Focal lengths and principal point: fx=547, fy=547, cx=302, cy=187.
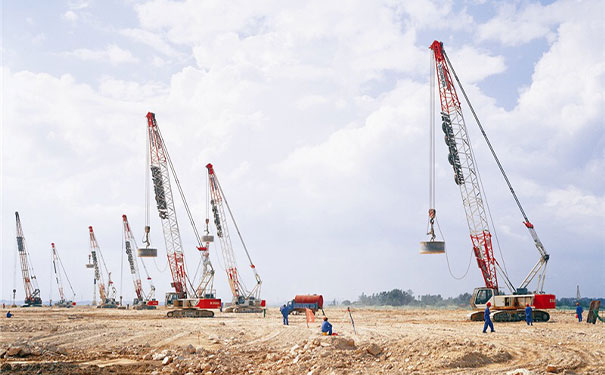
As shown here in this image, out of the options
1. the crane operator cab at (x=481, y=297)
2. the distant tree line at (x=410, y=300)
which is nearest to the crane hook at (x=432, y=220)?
the crane operator cab at (x=481, y=297)

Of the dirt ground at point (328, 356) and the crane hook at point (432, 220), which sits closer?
the dirt ground at point (328, 356)

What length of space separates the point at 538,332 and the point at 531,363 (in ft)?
38.9

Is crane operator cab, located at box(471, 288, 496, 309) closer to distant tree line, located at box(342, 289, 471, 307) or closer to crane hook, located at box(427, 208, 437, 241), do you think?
crane hook, located at box(427, 208, 437, 241)

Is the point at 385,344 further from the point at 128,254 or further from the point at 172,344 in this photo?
the point at 128,254

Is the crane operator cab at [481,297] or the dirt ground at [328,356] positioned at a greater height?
the crane operator cab at [481,297]

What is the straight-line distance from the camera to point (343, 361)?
20.7m

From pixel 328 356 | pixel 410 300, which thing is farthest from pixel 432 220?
pixel 410 300

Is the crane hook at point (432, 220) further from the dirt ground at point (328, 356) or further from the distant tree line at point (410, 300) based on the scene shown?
the distant tree line at point (410, 300)

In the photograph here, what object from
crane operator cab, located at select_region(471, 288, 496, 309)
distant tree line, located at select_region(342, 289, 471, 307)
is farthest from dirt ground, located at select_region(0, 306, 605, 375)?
distant tree line, located at select_region(342, 289, 471, 307)

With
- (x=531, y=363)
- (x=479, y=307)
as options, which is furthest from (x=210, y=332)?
(x=479, y=307)

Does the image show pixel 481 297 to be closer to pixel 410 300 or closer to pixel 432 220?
pixel 432 220

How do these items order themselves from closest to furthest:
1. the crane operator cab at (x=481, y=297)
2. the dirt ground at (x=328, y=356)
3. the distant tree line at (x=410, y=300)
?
the dirt ground at (x=328, y=356)
the crane operator cab at (x=481, y=297)
the distant tree line at (x=410, y=300)

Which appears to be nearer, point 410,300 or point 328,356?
point 328,356

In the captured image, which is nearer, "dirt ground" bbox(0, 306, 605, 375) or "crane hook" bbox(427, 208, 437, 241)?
"dirt ground" bbox(0, 306, 605, 375)
